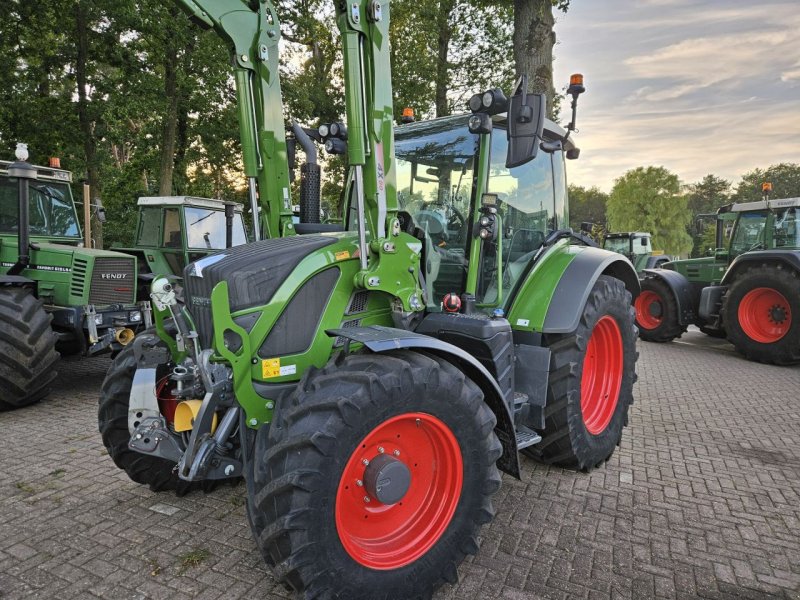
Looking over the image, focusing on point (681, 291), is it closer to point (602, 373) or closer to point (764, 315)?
point (764, 315)

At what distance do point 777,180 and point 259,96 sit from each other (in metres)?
76.9

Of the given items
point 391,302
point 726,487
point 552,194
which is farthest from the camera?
point 552,194

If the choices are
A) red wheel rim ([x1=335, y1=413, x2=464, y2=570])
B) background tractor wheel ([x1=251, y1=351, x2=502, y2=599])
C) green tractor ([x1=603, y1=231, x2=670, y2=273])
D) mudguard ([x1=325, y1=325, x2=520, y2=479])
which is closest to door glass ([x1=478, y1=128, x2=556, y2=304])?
mudguard ([x1=325, y1=325, x2=520, y2=479])

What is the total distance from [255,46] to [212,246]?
5.80 m

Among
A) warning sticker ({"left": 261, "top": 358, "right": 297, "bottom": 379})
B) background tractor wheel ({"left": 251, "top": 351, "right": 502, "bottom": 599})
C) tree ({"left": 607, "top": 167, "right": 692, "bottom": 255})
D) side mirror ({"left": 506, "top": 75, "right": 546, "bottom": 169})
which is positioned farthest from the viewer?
tree ({"left": 607, "top": 167, "right": 692, "bottom": 255})

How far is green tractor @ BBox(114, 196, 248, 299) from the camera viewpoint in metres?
8.43

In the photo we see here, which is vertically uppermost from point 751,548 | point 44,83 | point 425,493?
point 44,83

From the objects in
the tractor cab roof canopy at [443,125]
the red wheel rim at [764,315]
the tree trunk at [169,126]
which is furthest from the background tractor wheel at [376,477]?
the tree trunk at [169,126]

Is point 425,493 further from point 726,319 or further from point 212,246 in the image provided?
point 726,319

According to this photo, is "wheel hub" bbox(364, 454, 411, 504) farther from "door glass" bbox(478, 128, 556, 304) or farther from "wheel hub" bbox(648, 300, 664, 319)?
"wheel hub" bbox(648, 300, 664, 319)

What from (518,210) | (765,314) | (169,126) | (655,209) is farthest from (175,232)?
(655,209)

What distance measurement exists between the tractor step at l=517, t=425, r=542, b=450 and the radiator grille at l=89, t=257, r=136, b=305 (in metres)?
5.21

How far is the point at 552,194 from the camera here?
4.29 m

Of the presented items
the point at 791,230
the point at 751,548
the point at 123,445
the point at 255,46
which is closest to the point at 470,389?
the point at 751,548
